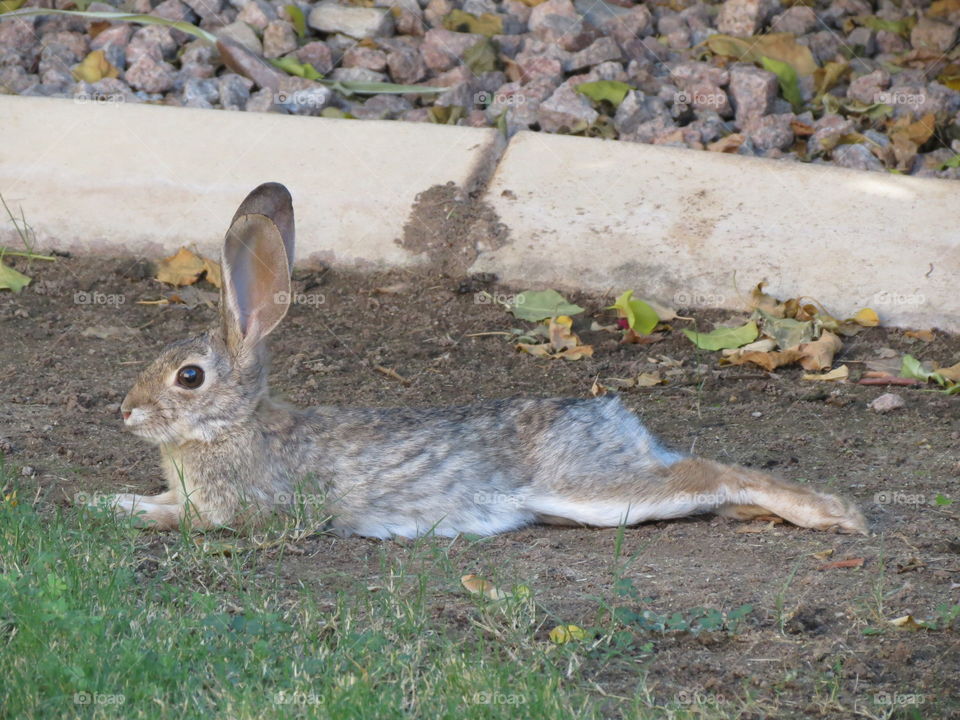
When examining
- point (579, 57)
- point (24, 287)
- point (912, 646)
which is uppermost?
point (912, 646)

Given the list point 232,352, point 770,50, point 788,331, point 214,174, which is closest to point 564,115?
point 770,50

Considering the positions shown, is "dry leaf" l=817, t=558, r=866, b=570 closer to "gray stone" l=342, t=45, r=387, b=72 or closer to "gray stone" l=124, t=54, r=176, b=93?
"gray stone" l=342, t=45, r=387, b=72

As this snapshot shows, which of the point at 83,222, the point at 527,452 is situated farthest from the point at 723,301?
the point at 83,222

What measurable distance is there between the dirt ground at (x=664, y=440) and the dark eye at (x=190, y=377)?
55 cm

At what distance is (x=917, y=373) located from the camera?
6133mm

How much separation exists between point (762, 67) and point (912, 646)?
5.64 meters

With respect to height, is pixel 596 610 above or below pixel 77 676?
below

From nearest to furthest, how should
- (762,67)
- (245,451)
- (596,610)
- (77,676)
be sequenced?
(77,676) < (596,610) < (245,451) < (762,67)

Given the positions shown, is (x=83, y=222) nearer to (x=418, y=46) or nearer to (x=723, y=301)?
(x=418, y=46)

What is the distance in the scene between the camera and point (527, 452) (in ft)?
16.9

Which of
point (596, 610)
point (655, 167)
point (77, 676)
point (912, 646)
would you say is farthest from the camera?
point (655, 167)

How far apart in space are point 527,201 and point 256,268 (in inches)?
98.6

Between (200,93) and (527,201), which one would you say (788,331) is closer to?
(527,201)

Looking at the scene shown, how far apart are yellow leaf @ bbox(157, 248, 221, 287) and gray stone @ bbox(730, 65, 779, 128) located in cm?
334
